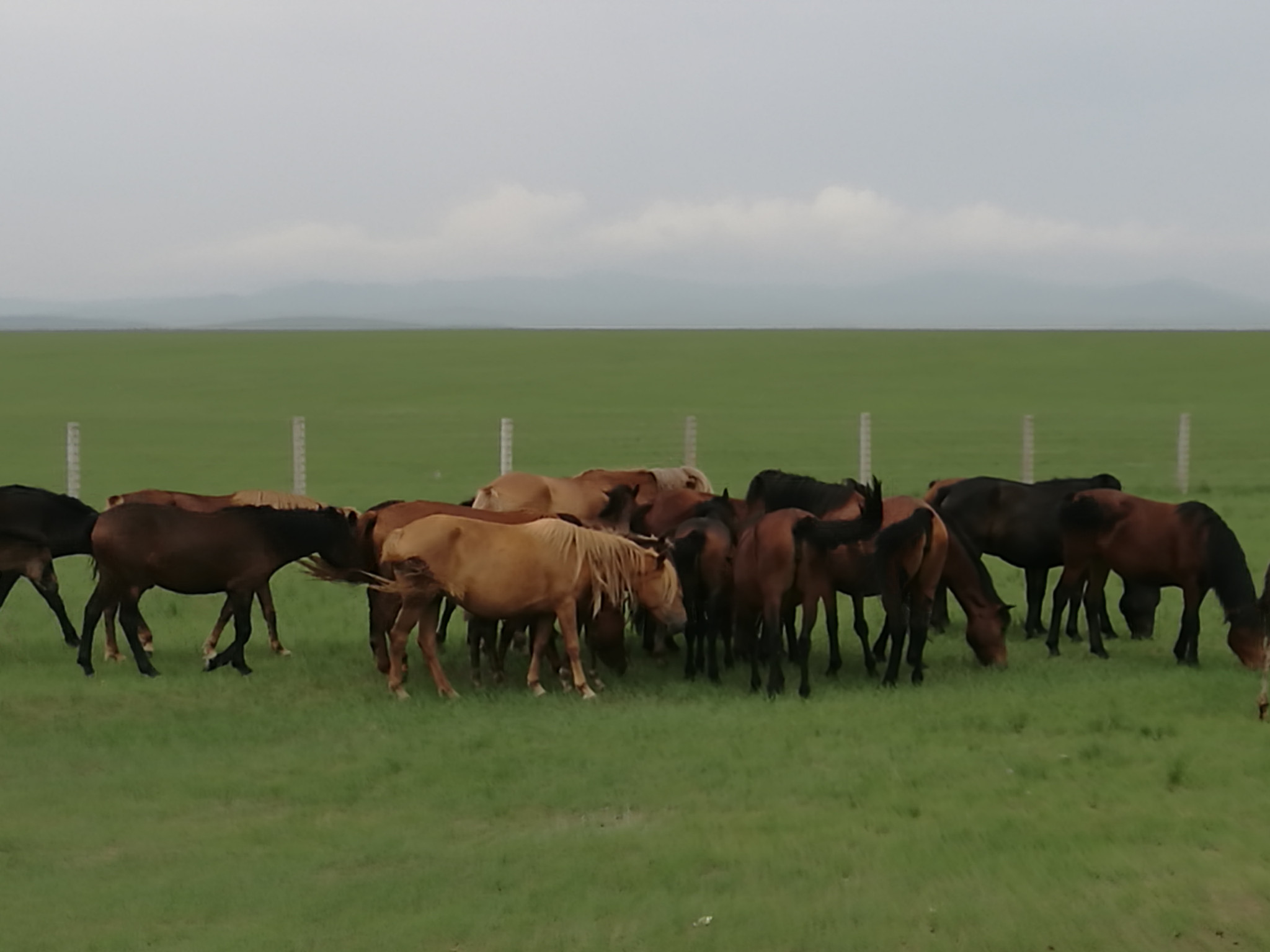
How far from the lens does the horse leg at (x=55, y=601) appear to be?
12203 mm

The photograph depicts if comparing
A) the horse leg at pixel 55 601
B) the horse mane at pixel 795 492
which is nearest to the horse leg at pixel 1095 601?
the horse mane at pixel 795 492

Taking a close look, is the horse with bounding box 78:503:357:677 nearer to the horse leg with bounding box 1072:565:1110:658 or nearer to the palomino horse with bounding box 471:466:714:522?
the palomino horse with bounding box 471:466:714:522

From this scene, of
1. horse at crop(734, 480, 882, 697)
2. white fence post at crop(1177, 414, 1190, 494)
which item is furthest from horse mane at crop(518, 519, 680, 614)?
white fence post at crop(1177, 414, 1190, 494)

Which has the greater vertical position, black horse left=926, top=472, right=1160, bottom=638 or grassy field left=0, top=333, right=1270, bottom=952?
black horse left=926, top=472, right=1160, bottom=638

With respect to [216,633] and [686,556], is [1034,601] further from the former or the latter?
[216,633]

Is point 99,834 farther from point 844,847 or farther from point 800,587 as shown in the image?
point 800,587

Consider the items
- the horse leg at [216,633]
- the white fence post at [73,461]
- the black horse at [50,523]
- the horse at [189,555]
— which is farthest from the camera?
the white fence post at [73,461]

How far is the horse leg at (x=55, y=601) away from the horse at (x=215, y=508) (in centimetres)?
41

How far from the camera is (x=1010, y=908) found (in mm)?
6027

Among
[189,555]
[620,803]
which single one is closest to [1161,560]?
[620,803]

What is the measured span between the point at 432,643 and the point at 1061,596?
5.12 m

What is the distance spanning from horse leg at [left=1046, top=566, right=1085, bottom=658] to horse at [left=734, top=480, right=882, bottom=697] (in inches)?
90.6

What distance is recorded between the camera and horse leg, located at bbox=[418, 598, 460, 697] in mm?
10469

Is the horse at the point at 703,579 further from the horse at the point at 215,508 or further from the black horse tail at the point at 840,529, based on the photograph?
the horse at the point at 215,508
